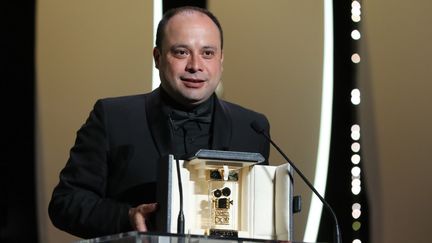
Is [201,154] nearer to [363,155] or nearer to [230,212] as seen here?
[230,212]

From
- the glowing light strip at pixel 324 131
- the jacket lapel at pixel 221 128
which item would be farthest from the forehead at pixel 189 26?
the glowing light strip at pixel 324 131

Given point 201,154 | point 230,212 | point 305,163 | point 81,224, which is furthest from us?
point 305,163

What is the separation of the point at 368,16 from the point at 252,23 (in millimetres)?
489

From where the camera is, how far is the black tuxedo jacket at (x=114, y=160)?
98.2 inches

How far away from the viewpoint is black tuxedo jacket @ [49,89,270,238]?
2.49 metres

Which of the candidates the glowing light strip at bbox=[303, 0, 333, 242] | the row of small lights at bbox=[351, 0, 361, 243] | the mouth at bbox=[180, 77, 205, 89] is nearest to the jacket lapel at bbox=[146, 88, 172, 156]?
the mouth at bbox=[180, 77, 205, 89]

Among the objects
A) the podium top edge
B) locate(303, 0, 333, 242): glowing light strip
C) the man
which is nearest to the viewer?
the podium top edge

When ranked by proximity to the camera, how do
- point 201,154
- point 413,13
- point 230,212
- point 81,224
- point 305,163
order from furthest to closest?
point 413,13 < point 305,163 < point 81,224 < point 230,212 < point 201,154

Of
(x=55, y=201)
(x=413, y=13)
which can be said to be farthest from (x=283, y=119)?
(x=55, y=201)

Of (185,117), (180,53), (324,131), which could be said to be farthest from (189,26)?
(324,131)

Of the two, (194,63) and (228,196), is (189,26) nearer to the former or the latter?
(194,63)

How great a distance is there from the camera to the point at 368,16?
363cm

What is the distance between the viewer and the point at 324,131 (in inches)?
138

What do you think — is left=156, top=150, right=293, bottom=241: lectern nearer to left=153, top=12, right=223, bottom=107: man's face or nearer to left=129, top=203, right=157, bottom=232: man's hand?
left=129, top=203, right=157, bottom=232: man's hand
